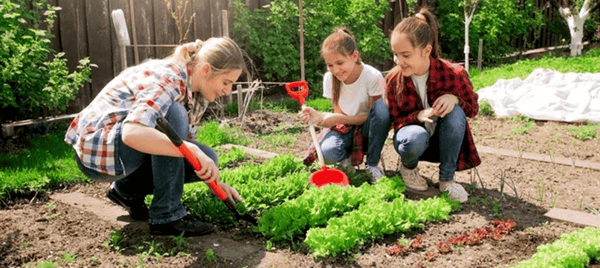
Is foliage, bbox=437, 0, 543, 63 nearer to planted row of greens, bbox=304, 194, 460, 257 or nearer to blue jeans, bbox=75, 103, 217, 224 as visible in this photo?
planted row of greens, bbox=304, 194, 460, 257

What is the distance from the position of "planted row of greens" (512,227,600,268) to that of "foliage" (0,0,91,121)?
13.3ft

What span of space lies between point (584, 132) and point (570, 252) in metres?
2.97

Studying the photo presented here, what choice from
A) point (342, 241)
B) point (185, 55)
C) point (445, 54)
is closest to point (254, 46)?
point (445, 54)

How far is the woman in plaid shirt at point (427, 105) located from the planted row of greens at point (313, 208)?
0.31m

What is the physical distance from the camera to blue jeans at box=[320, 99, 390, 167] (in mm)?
3723

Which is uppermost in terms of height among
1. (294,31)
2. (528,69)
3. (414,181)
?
(294,31)

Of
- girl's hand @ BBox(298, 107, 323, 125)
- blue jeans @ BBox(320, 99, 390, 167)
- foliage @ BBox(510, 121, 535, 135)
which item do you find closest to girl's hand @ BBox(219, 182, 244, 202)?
girl's hand @ BBox(298, 107, 323, 125)

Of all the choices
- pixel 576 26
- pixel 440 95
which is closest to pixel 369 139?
pixel 440 95

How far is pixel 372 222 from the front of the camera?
284cm

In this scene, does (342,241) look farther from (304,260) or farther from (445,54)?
(445,54)

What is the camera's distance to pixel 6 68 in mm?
4707

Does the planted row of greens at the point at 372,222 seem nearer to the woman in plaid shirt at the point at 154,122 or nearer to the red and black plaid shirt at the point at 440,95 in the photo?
the red and black plaid shirt at the point at 440,95

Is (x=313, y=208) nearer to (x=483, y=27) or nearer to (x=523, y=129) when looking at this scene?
(x=523, y=129)

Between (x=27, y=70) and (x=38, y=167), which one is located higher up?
(x=27, y=70)
